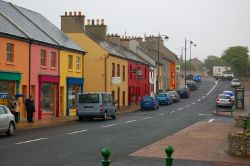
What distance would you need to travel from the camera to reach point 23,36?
3556 centimetres

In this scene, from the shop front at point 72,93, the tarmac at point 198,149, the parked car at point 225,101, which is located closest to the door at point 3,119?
the tarmac at point 198,149

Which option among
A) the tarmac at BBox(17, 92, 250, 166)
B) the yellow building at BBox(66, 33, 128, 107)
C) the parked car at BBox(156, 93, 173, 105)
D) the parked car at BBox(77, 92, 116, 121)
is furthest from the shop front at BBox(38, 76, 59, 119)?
the parked car at BBox(156, 93, 173, 105)

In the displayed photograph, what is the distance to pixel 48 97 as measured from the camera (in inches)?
1603

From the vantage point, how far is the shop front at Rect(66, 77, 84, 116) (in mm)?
44594

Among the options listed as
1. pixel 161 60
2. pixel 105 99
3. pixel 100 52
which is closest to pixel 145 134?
pixel 105 99

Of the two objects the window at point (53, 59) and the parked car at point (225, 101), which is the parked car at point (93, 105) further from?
the parked car at point (225, 101)

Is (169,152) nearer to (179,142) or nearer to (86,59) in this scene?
(179,142)

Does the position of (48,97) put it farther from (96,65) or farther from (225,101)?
(225,101)

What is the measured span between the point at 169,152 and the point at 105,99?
30.1 metres

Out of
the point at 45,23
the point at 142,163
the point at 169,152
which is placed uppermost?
the point at 45,23

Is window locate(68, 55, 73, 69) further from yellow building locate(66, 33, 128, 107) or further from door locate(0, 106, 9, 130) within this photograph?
door locate(0, 106, 9, 130)

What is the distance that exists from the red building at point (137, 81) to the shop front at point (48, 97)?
82.2 feet

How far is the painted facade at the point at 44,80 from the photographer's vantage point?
37812mm

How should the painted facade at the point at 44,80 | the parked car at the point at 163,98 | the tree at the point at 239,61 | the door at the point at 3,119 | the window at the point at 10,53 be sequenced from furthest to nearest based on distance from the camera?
the tree at the point at 239,61 < the parked car at the point at 163,98 < the painted facade at the point at 44,80 < the window at the point at 10,53 < the door at the point at 3,119
